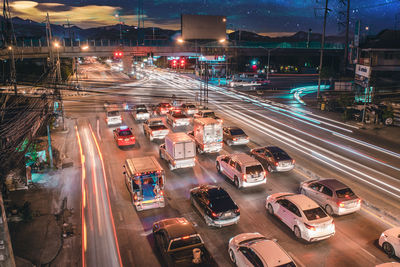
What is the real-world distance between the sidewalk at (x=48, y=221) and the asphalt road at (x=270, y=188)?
839mm

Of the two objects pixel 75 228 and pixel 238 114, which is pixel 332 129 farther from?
pixel 75 228

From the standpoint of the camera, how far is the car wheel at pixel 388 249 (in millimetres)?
11802

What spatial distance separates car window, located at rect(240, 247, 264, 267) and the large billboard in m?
59.4

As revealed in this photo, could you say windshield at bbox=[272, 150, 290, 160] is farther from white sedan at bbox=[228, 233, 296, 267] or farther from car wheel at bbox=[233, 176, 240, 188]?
white sedan at bbox=[228, 233, 296, 267]

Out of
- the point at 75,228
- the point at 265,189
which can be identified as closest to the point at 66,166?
the point at 75,228

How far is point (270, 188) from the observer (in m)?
17.9

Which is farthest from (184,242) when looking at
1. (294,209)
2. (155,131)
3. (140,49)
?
(140,49)

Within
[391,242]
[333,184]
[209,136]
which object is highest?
[209,136]

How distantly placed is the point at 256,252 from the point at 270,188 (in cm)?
803

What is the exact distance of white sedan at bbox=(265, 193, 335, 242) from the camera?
12492 mm

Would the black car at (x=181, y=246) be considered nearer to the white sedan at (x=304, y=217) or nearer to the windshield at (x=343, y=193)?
the white sedan at (x=304, y=217)

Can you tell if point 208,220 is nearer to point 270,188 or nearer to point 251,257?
point 251,257

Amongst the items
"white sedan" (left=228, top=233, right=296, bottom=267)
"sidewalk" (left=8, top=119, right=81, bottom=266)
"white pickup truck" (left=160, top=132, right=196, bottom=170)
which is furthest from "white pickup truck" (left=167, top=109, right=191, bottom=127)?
"white sedan" (left=228, top=233, right=296, bottom=267)

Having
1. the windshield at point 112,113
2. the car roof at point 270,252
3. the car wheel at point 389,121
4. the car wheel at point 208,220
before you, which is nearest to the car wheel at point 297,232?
the car roof at point 270,252
